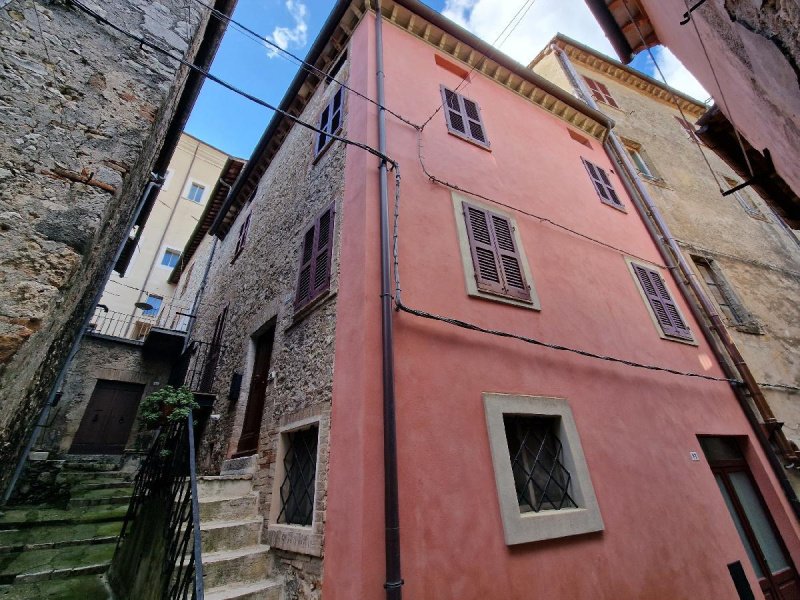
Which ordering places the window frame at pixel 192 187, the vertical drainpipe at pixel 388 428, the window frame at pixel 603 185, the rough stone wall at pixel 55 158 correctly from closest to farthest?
the rough stone wall at pixel 55 158
the vertical drainpipe at pixel 388 428
the window frame at pixel 603 185
the window frame at pixel 192 187

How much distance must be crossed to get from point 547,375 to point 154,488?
16.3 feet

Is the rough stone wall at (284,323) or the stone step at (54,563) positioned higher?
the rough stone wall at (284,323)

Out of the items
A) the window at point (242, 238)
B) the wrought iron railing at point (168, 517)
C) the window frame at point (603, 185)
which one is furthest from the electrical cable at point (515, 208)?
the window at point (242, 238)

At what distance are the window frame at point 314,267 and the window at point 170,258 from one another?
16.9 metres

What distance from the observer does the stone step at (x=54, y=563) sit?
4.16m

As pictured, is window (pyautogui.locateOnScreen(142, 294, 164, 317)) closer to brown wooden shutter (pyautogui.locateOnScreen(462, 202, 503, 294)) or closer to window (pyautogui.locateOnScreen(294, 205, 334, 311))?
window (pyautogui.locateOnScreen(294, 205, 334, 311))

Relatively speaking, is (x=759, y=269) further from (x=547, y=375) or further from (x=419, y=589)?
(x=419, y=589)

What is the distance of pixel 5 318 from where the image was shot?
1501 mm

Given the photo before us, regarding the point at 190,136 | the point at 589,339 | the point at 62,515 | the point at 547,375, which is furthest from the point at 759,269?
the point at 190,136

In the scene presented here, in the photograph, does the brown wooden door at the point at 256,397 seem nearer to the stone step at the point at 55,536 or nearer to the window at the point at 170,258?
the stone step at the point at 55,536

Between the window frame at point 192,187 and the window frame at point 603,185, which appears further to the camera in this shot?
the window frame at point 192,187

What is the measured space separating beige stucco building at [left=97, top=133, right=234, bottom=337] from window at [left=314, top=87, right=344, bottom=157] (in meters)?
11.4

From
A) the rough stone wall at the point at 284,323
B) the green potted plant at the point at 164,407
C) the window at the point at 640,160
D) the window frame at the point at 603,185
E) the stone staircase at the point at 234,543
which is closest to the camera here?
the stone staircase at the point at 234,543

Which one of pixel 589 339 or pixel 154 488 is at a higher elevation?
pixel 589 339
